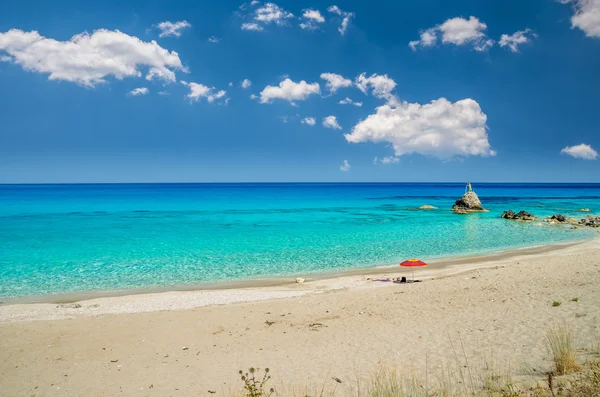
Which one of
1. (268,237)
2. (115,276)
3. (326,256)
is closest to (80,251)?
(115,276)

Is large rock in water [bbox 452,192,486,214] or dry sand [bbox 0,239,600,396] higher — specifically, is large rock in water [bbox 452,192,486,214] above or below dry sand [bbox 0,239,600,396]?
above

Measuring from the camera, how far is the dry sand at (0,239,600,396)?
9.15m

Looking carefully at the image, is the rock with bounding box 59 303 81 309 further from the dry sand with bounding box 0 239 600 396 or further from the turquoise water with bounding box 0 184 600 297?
the turquoise water with bounding box 0 184 600 297

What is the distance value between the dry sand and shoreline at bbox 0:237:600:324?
127mm

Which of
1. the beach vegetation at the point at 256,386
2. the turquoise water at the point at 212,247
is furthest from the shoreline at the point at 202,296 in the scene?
the beach vegetation at the point at 256,386

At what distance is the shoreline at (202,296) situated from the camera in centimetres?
1508

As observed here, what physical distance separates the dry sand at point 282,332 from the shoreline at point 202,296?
0.13m

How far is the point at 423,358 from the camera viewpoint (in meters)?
9.36

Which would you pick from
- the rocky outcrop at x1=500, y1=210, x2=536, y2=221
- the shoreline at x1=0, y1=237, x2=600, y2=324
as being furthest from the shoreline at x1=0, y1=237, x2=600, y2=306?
the rocky outcrop at x1=500, y1=210, x2=536, y2=221

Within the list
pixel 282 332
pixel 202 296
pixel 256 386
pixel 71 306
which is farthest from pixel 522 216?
pixel 71 306

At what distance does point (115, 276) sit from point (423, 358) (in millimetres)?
18474

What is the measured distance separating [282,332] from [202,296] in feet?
21.0

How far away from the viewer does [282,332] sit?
12.2 m

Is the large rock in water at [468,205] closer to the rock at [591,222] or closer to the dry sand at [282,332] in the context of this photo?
the rock at [591,222]
